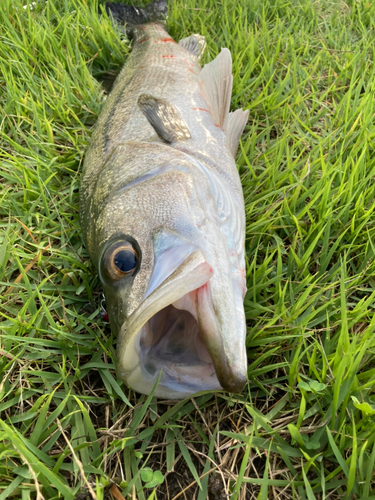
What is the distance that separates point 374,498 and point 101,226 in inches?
65.5

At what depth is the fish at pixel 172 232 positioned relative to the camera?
133cm

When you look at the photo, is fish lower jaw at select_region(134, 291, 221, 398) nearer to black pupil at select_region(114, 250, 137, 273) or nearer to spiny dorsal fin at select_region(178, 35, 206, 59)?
black pupil at select_region(114, 250, 137, 273)

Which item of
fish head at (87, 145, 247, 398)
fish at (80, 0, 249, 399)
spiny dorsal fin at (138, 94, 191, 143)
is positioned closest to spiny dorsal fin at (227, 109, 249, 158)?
fish at (80, 0, 249, 399)

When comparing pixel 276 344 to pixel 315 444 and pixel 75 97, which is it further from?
pixel 75 97

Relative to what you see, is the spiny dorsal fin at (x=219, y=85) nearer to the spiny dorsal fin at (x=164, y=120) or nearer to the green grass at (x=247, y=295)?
the green grass at (x=247, y=295)

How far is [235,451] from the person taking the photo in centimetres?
157

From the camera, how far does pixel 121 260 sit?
1571mm

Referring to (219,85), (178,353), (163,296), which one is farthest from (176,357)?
(219,85)

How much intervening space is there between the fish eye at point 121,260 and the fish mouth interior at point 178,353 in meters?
0.25

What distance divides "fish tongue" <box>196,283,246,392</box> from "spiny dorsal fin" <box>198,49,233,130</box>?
1744 mm

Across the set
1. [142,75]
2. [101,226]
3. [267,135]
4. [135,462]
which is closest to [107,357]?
[135,462]

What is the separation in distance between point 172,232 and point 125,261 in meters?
0.25

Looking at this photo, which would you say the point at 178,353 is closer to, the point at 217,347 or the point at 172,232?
the point at 217,347

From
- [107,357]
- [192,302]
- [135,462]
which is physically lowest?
[135,462]
